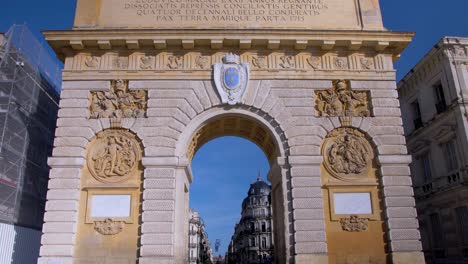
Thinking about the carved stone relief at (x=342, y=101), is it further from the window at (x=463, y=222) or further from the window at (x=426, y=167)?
the window at (x=426, y=167)

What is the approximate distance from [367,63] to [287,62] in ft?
9.91

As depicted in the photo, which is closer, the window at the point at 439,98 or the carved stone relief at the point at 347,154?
the carved stone relief at the point at 347,154

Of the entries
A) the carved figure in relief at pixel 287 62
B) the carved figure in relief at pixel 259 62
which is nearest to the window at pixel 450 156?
the carved figure in relief at pixel 287 62

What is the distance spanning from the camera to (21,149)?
16.6 meters

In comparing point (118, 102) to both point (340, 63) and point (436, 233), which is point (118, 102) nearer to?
point (340, 63)

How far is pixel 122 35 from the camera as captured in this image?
14.5 m

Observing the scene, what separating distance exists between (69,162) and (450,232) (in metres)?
17.8

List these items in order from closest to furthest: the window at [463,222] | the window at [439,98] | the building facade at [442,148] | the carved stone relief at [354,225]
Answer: the carved stone relief at [354,225] < the window at [463,222] < the building facade at [442,148] < the window at [439,98]

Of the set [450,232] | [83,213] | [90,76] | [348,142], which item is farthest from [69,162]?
[450,232]

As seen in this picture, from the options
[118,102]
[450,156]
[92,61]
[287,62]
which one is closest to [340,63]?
[287,62]

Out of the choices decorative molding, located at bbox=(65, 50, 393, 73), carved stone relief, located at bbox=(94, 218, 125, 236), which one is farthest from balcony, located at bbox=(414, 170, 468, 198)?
carved stone relief, located at bbox=(94, 218, 125, 236)

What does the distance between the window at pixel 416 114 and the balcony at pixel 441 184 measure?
11.6 ft

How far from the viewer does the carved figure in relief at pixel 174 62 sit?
1480cm

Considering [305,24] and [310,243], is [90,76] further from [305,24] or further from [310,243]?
[310,243]
